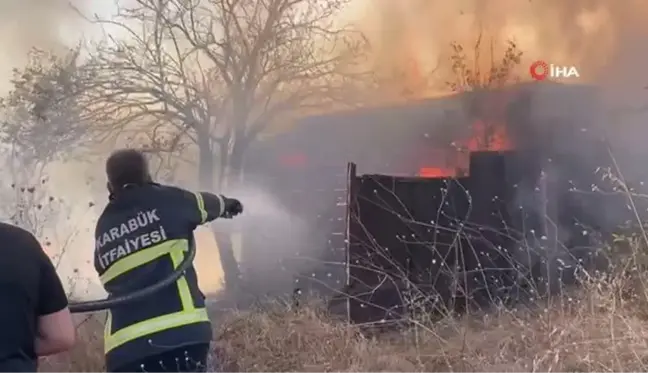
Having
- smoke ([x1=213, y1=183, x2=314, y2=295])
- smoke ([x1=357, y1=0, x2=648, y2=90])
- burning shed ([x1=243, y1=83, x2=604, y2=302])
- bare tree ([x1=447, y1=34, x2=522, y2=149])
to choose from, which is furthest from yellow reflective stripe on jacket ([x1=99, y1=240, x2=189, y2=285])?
smoke ([x1=357, y1=0, x2=648, y2=90])

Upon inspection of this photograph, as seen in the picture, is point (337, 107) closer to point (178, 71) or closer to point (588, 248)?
point (178, 71)

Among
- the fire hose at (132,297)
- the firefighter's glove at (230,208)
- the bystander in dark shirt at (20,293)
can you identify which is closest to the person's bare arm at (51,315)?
the bystander in dark shirt at (20,293)

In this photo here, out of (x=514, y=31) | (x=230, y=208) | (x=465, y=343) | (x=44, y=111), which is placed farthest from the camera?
(x=514, y=31)

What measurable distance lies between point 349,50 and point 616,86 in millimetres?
2839

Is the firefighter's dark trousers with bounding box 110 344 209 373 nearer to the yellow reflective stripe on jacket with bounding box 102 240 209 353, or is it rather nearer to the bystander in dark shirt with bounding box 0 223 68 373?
the yellow reflective stripe on jacket with bounding box 102 240 209 353

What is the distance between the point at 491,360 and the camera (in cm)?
378

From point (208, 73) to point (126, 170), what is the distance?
16.4 ft

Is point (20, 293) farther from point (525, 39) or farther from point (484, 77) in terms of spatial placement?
point (525, 39)

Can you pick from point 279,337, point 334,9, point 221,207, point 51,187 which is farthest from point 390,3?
point 221,207

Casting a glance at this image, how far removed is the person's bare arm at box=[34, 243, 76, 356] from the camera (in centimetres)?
200

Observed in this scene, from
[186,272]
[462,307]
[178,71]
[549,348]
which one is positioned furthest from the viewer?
[178,71]

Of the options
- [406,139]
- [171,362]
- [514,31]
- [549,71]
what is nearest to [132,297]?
[171,362]

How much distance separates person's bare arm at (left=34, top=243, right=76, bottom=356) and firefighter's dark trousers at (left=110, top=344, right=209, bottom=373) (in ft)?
2.66

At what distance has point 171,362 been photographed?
2.87 m
